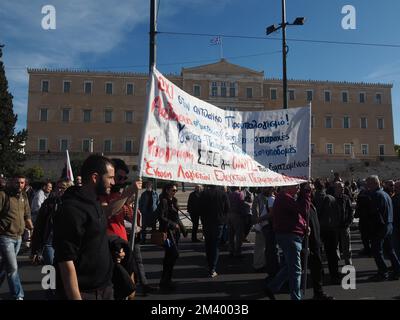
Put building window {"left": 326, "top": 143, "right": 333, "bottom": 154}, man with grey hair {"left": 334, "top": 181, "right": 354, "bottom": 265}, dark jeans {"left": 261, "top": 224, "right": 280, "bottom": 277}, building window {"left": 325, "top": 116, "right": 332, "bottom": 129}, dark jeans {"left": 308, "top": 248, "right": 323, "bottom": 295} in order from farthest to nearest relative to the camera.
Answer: building window {"left": 325, "top": 116, "right": 332, "bottom": 129}
building window {"left": 326, "top": 143, "right": 333, "bottom": 154}
man with grey hair {"left": 334, "top": 181, "right": 354, "bottom": 265}
dark jeans {"left": 261, "top": 224, "right": 280, "bottom": 277}
dark jeans {"left": 308, "top": 248, "right": 323, "bottom": 295}

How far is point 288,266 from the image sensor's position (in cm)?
508

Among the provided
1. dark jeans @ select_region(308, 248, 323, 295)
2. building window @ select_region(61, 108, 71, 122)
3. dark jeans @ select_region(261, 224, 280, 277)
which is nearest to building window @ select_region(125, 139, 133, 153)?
building window @ select_region(61, 108, 71, 122)

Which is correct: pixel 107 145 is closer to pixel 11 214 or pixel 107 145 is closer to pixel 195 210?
pixel 195 210

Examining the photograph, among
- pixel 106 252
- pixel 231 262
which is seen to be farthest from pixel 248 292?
pixel 106 252

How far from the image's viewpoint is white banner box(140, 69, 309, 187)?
390 centimetres

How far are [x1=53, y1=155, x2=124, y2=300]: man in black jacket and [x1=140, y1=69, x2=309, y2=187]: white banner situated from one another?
30.6 inches

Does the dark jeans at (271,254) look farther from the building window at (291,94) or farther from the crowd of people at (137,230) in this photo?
the building window at (291,94)

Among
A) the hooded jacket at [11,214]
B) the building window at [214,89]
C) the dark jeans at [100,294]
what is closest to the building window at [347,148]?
the building window at [214,89]

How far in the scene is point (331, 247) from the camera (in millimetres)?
7098

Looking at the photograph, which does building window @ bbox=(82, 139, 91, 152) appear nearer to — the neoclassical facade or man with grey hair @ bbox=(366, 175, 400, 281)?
the neoclassical facade

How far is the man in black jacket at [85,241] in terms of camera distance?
2.54m

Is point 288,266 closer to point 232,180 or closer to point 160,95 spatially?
point 232,180
